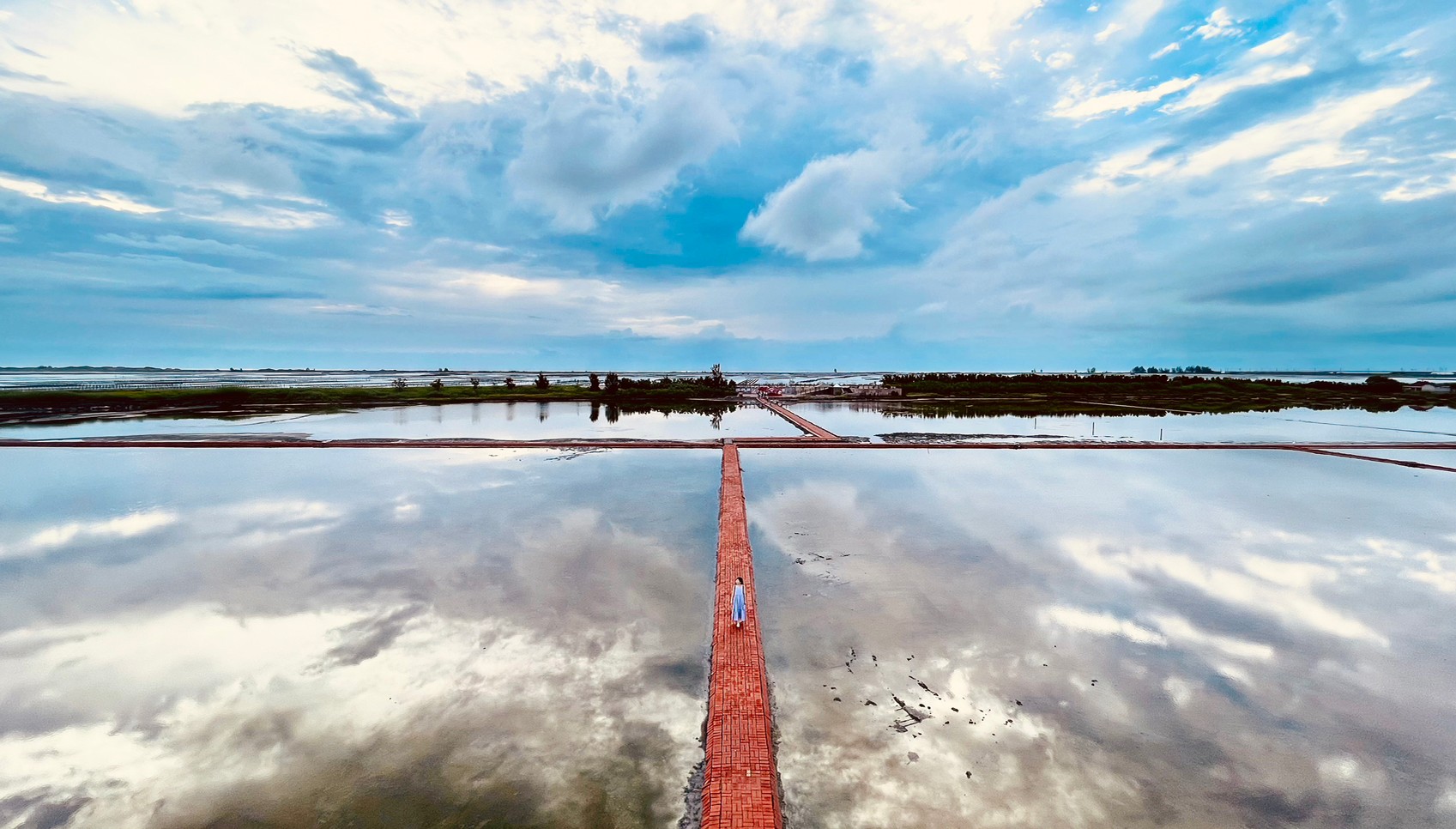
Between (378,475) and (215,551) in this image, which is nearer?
(215,551)

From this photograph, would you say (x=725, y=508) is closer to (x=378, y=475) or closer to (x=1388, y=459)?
(x=378, y=475)

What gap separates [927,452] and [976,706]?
17958 mm

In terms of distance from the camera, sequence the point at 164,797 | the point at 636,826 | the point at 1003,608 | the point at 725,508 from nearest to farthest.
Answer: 1. the point at 636,826
2. the point at 164,797
3. the point at 1003,608
4. the point at 725,508

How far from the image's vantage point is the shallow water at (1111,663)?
17.6ft

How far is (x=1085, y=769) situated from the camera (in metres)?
5.61

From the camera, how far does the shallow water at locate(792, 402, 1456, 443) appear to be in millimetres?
29156

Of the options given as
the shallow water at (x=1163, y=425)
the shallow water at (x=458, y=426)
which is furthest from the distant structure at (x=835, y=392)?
the shallow water at (x=458, y=426)

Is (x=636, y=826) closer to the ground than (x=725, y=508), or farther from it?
closer to the ground

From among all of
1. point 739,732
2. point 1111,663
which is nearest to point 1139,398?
point 1111,663

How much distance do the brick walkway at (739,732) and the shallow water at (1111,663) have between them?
383 mm

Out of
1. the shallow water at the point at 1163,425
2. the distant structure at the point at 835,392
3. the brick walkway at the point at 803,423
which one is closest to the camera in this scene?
the brick walkway at the point at 803,423

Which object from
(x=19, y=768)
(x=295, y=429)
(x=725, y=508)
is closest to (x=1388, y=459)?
(x=725, y=508)

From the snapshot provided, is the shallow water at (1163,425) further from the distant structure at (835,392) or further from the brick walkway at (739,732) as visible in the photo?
the brick walkway at (739,732)

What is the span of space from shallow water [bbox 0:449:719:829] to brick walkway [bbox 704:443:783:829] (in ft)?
1.38
